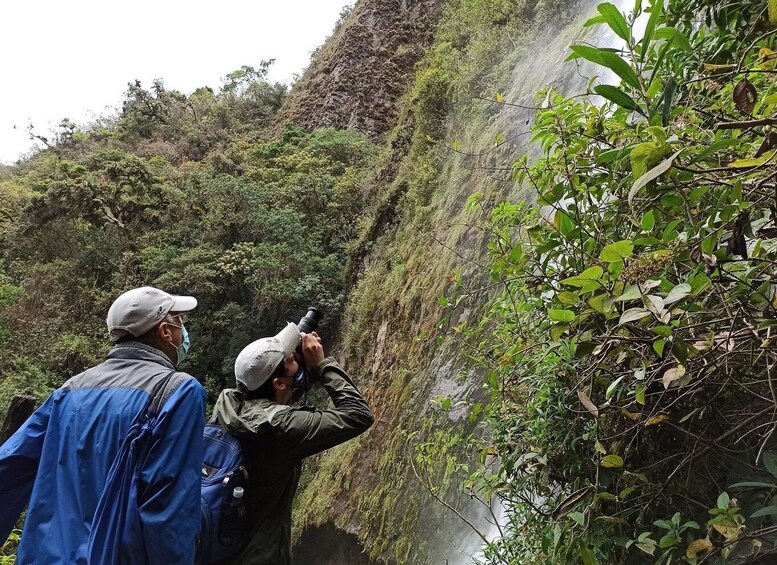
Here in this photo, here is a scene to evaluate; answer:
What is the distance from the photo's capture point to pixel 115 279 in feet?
38.1

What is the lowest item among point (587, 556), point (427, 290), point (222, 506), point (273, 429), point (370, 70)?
point (427, 290)

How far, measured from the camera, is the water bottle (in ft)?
5.22

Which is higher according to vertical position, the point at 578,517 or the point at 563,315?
the point at 563,315

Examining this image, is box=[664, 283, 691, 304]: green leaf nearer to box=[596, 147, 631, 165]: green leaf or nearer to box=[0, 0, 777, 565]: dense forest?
box=[0, 0, 777, 565]: dense forest

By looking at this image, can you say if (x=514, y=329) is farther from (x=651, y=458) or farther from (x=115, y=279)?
(x=115, y=279)

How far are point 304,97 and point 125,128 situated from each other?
7303mm

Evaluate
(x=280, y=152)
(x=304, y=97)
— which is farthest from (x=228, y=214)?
(x=304, y=97)

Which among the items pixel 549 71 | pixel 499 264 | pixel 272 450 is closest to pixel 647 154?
pixel 499 264

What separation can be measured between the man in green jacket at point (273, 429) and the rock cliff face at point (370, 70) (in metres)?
14.4

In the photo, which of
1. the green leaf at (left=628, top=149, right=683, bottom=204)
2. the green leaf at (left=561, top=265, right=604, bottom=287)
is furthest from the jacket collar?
the green leaf at (left=628, top=149, right=683, bottom=204)

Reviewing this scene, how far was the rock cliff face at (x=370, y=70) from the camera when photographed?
16.0m

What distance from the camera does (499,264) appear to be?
185 cm

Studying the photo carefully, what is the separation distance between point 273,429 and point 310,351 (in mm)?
454

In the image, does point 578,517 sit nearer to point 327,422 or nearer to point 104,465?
point 327,422
